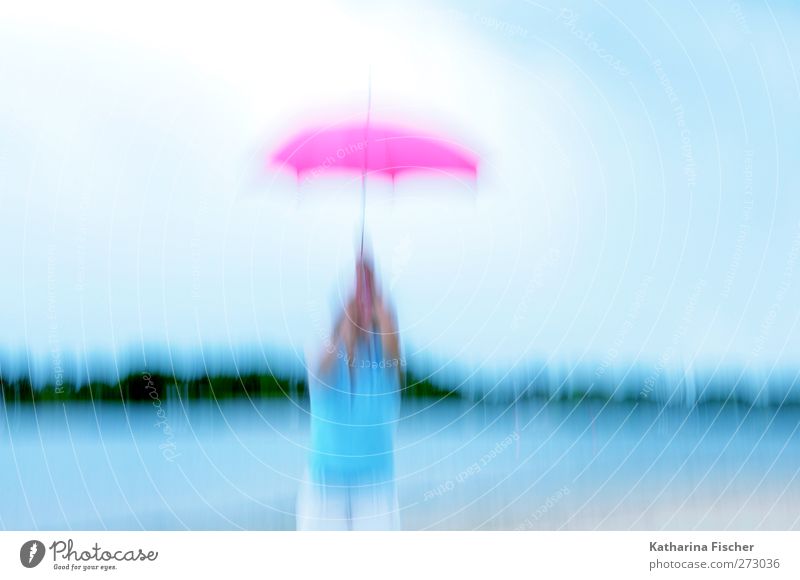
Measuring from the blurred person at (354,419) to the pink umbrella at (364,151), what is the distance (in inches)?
5.2

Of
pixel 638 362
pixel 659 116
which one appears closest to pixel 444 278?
pixel 638 362

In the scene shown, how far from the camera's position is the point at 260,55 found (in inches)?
60.9

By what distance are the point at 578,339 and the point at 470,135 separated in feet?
1.36

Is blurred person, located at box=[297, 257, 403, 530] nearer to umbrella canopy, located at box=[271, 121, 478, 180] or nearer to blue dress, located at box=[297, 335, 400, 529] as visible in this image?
blue dress, located at box=[297, 335, 400, 529]

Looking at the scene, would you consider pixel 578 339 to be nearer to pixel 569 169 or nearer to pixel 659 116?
pixel 569 169

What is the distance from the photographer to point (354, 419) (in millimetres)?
1525

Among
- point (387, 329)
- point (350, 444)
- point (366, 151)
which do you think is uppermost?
point (366, 151)

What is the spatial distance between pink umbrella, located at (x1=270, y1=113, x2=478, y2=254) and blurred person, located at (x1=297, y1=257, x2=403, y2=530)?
0.13 meters

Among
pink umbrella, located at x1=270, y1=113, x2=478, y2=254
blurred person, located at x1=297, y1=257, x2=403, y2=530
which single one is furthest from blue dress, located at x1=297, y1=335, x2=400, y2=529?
pink umbrella, located at x1=270, y1=113, x2=478, y2=254

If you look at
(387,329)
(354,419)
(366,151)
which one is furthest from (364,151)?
(354,419)

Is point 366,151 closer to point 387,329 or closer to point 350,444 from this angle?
point 387,329

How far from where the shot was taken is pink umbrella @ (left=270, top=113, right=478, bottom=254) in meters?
1.54

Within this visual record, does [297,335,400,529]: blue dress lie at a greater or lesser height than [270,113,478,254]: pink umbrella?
lesser

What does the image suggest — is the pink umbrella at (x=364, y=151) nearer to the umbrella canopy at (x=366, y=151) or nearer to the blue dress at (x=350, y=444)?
the umbrella canopy at (x=366, y=151)
